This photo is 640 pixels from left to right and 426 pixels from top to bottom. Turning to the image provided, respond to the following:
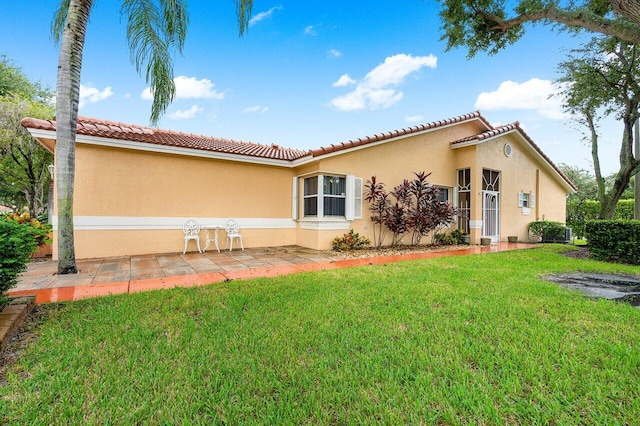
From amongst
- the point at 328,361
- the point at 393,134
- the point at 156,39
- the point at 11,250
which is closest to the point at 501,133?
the point at 393,134

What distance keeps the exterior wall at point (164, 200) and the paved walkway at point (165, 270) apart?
761mm

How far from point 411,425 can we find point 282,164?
9717 millimetres

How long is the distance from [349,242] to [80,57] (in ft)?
28.8

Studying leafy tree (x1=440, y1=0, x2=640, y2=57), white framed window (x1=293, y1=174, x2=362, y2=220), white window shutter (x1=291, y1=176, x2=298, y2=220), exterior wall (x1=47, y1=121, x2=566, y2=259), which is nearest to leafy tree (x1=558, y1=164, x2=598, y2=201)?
exterior wall (x1=47, y1=121, x2=566, y2=259)

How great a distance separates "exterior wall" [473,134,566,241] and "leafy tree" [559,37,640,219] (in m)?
2.80

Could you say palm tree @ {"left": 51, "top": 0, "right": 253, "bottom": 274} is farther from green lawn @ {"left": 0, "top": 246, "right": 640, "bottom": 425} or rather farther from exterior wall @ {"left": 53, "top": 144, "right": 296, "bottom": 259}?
green lawn @ {"left": 0, "top": 246, "right": 640, "bottom": 425}

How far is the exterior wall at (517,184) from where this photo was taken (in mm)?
13133

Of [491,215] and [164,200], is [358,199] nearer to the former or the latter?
[164,200]

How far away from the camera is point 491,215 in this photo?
45.1 ft

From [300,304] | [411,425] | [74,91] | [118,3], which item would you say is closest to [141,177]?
[74,91]

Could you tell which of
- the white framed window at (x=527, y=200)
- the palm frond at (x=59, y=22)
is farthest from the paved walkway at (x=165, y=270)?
the white framed window at (x=527, y=200)

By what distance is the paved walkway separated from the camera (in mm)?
5031

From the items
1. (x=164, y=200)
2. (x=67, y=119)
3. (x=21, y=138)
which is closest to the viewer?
(x=67, y=119)

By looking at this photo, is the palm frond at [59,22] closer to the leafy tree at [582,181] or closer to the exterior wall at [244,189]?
the exterior wall at [244,189]
